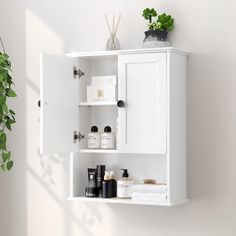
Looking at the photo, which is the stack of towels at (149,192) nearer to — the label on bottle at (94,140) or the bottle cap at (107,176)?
the bottle cap at (107,176)

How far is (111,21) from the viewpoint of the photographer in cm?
315

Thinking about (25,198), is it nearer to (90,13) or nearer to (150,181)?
(150,181)

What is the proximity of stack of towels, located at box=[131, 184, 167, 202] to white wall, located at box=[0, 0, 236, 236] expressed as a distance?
20 centimetres

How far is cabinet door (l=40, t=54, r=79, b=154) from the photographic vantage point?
2.86 m

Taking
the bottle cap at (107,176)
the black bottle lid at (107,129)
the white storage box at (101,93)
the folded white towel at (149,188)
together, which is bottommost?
the folded white towel at (149,188)

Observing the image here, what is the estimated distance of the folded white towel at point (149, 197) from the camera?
2.82 meters

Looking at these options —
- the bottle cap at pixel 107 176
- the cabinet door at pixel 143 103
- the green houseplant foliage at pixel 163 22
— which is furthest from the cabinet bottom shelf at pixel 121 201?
the green houseplant foliage at pixel 163 22

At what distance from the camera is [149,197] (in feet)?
9.33

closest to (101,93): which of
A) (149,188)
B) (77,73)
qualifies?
(77,73)

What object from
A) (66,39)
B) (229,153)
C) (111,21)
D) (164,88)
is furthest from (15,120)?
(229,153)

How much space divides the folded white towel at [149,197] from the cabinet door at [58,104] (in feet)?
1.26

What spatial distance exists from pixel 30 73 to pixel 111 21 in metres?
0.55

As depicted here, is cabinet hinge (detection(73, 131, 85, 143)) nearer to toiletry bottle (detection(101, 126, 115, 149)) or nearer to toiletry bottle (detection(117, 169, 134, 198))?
toiletry bottle (detection(101, 126, 115, 149))

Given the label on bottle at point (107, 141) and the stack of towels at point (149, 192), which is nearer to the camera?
the stack of towels at point (149, 192)
